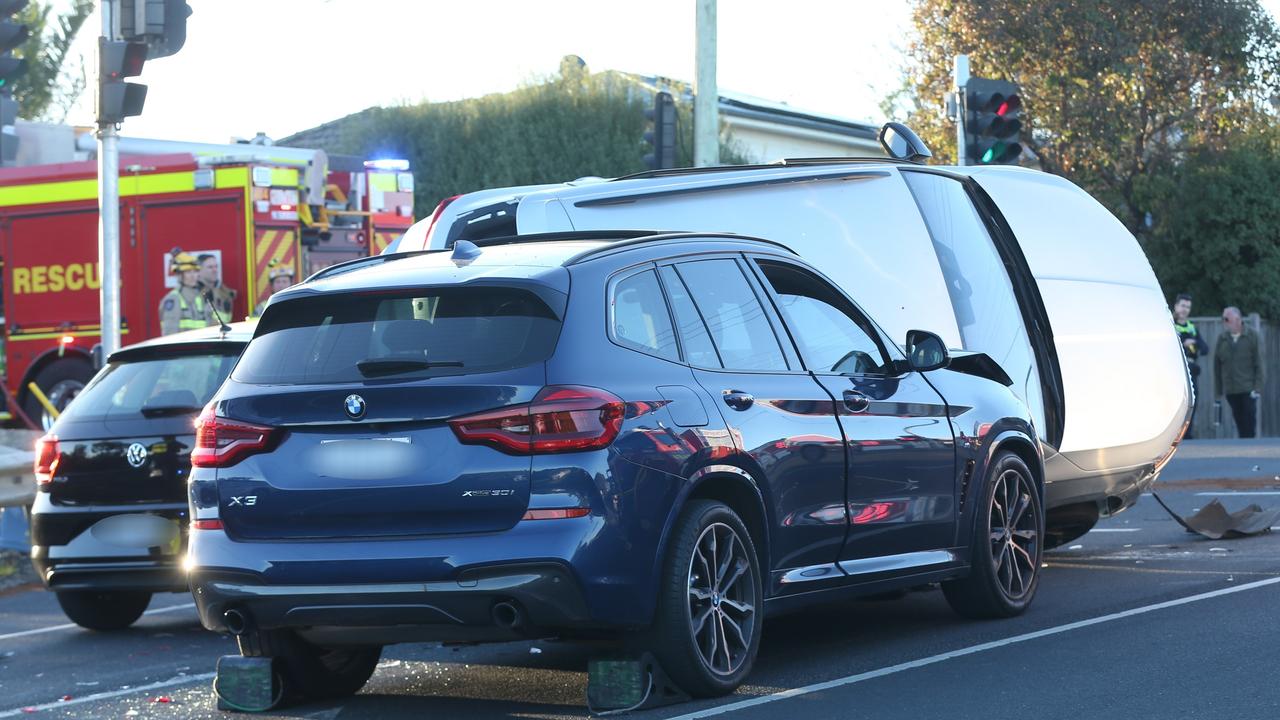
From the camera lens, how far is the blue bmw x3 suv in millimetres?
6102

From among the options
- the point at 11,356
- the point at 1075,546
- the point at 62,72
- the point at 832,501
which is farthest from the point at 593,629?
the point at 62,72

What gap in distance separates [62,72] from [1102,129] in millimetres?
27768

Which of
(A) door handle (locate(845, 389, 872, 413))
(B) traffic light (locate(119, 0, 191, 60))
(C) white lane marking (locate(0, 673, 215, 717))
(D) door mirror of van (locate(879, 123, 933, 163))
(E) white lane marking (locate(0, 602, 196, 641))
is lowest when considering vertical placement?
(E) white lane marking (locate(0, 602, 196, 641))

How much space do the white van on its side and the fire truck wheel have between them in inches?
442

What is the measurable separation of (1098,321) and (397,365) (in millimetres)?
5304

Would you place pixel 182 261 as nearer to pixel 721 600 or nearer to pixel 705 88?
pixel 705 88

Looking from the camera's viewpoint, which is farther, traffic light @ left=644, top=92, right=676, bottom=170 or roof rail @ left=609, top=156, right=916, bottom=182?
traffic light @ left=644, top=92, right=676, bottom=170

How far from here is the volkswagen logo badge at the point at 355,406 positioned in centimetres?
623

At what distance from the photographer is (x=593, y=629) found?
20.6 ft

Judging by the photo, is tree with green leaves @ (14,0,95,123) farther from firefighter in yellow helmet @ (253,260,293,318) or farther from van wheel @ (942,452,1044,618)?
van wheel @ (942,452,1044,618)

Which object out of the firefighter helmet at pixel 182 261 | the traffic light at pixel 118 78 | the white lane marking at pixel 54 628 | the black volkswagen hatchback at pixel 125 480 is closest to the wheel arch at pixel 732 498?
the black volkswagen hatchback at pixel 125 480

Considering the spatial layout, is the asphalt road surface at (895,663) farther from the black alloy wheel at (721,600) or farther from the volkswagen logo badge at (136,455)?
the volkswagen logo badge at (136,455)

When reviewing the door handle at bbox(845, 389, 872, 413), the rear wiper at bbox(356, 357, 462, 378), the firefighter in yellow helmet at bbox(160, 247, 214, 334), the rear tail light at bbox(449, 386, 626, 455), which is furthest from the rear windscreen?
the firefighter in yellow helmet at bbox(160, 247, 214, 334)

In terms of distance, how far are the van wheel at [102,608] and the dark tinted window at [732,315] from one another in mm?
4098
